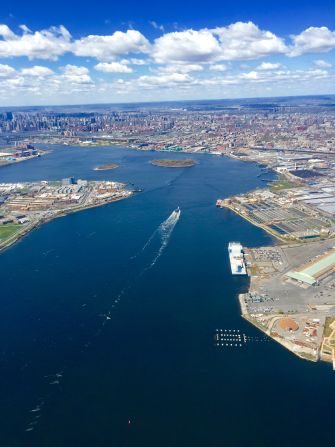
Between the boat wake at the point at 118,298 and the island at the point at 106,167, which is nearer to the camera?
the boat wake at the point at 118,298

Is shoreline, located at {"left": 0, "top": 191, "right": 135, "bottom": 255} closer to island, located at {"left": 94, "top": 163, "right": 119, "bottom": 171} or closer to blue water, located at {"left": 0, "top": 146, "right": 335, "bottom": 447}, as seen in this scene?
blue water, located at {"left": 0, "top": 146, "right": 335, "bottom": 447}

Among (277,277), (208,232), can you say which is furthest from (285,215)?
(277,277)

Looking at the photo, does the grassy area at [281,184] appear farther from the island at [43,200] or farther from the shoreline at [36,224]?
the island at [43,200]

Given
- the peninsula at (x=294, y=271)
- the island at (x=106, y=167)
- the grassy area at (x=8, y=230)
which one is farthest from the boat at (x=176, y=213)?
the island at (x=106, y=167)

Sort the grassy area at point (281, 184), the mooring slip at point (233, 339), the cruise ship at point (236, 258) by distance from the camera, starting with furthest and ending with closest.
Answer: the grassy area at point (281, 184) < the cruise ship at point (236, 258) < the mooring slip at point (233, 339)

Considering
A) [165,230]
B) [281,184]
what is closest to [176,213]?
[165,230]

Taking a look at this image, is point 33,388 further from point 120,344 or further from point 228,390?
point 228,390
